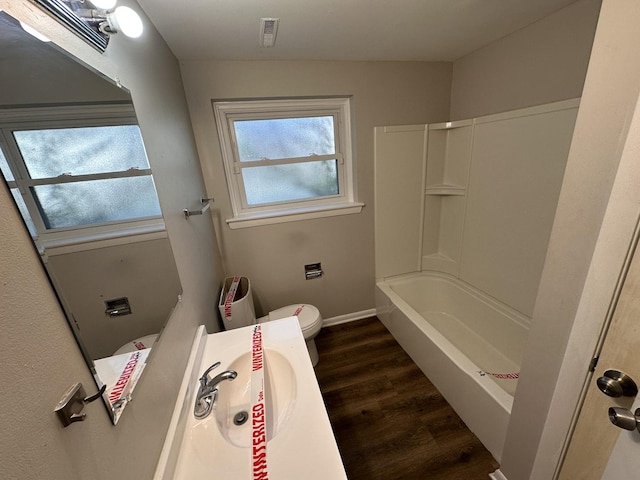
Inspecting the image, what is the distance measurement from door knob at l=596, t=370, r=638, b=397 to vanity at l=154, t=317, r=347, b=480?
0.72 metres

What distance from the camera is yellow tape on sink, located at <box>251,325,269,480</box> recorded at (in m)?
0.69

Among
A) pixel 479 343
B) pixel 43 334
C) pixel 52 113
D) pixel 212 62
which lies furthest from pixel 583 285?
pixel 212 62

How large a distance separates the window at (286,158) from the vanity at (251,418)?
1.06 m

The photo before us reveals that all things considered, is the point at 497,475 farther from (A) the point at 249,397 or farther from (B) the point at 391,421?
(A) the point at 249,397

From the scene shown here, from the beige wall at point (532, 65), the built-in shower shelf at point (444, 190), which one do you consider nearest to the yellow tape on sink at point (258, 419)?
the built-in shower shelf at point (444, 190)

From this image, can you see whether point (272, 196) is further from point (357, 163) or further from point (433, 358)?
point (433, 358)

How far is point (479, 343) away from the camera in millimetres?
1992

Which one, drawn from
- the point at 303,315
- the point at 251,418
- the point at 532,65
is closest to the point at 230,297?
the point at 303,315

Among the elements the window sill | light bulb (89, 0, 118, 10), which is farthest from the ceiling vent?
the window sill

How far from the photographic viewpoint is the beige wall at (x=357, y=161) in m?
1.71

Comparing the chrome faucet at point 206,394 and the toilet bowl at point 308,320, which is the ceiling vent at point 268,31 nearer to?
the chrome faucet at point 206,394

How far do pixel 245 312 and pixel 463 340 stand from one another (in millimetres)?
1748

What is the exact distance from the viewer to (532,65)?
1488 mm

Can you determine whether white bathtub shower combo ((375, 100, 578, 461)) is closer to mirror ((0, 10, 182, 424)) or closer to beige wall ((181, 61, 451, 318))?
beige wall ((181, 61, 451, 318))
